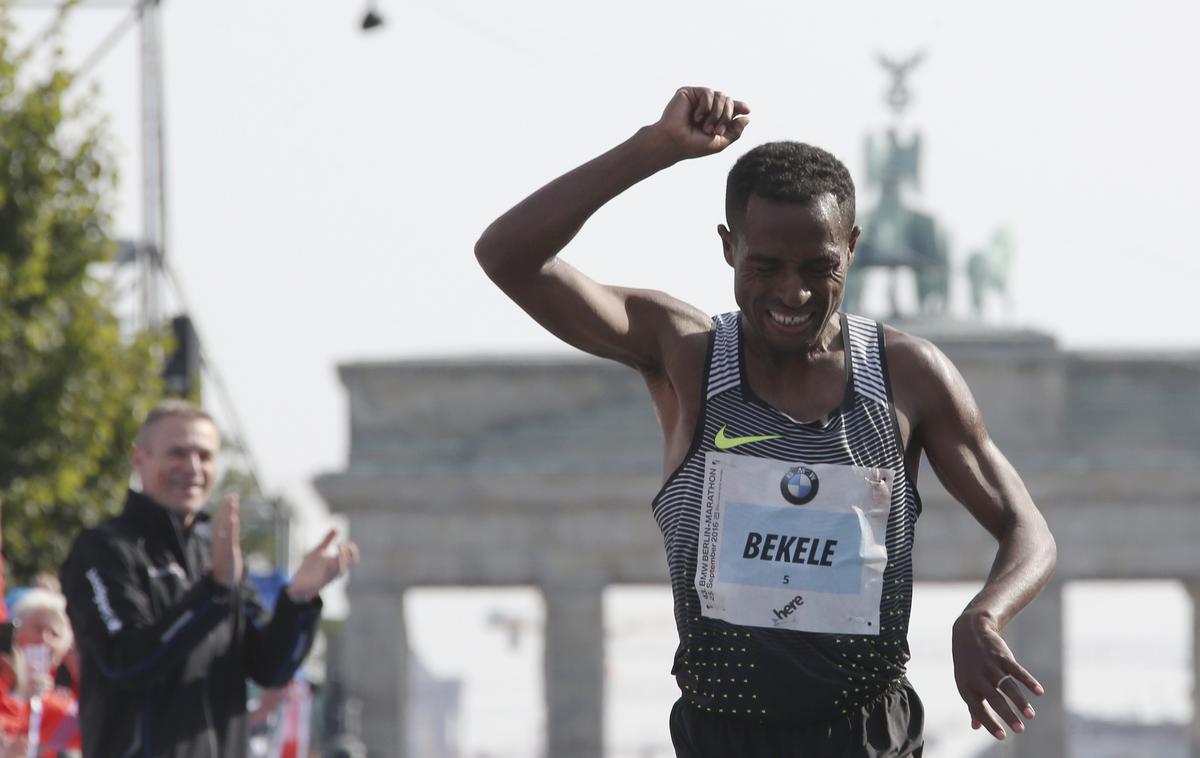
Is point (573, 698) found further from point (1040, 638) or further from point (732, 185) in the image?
point (732, 185)

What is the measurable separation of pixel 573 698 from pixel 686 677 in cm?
3768

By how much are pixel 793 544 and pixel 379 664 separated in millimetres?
37665

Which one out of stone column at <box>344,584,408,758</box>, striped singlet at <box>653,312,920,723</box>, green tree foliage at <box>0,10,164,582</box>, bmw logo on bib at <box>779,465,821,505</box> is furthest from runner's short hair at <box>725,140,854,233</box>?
stone column at <box>344,584,408,758</box>

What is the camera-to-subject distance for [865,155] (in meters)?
45.4

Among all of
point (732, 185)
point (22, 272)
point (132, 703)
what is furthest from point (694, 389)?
point (22, 272)

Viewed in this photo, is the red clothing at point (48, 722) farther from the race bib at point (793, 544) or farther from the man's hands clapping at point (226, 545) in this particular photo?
the race bib at point (793, 544)

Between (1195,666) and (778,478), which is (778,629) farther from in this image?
(1195,666)

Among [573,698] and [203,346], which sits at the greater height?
[203,346]

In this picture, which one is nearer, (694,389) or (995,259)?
(694,389)

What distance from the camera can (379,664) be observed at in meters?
41.5

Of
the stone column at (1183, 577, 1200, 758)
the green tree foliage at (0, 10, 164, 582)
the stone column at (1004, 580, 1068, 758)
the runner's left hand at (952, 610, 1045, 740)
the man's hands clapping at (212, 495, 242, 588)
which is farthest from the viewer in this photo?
the stone column at (1183, 577, 1200, 758)

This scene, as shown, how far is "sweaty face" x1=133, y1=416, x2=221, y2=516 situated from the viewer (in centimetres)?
687

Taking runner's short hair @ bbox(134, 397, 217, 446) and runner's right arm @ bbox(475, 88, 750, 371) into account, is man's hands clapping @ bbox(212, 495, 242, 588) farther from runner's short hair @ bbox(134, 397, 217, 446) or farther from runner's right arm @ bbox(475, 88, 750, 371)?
runner's right arm @ bbox(475, 88, 750, 371)

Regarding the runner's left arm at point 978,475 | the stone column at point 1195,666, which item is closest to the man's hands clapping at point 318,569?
the runner's left arm at point 978,475
